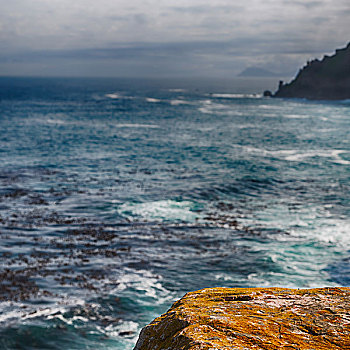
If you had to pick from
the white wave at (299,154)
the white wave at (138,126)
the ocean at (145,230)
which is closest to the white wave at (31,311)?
the ocean at (145,230)

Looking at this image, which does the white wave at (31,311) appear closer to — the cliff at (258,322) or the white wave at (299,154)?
the cliff at (258,322)

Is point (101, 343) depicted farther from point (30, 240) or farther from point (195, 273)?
point (30, 240)

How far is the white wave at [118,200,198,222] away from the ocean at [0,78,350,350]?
113 millimetres

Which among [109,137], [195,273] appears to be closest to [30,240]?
[195,273]

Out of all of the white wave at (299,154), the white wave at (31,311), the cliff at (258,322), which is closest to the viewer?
the cliff at (258,322)

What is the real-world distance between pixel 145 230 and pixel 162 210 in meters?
5.49

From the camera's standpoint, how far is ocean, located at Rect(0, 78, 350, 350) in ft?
76.1

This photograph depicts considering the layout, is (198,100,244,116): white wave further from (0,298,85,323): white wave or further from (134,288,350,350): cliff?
(134,288,350,350): cliff

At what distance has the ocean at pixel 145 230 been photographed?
76.1ft

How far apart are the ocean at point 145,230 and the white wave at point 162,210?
0.37 ft

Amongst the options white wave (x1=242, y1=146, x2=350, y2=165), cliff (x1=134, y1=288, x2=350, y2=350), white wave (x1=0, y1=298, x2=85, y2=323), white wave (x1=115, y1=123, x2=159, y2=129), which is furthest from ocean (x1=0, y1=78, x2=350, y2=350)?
white wave (x1=115, y1=123, x2=159, y2=129)

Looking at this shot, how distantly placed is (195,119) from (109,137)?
42568mm

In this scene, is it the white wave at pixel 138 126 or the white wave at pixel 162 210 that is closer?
the white wave at pixel 162 210

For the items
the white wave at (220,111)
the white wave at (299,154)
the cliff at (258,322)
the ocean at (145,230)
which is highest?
the white wave at (220,111)
